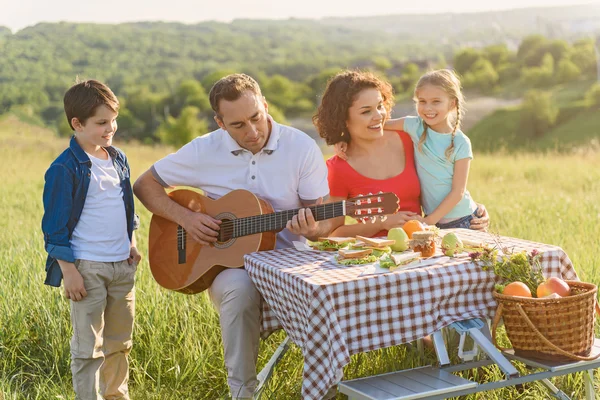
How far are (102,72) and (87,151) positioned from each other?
239ft

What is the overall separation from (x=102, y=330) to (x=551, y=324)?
6.83 feet

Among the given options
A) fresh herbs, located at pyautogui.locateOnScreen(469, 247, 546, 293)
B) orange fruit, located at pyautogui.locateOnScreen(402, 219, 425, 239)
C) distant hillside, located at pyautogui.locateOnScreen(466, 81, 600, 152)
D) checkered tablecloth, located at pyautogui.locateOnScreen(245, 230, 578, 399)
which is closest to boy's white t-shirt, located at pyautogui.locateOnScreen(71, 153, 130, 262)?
checkered tablecloth, located at pyautogui.locateOnScreen(245, 230, 578, 399)

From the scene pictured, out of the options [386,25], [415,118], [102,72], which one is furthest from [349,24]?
[415,118]

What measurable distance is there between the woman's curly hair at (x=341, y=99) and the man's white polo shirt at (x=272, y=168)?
281 mm

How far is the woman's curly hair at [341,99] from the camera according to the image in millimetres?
4336

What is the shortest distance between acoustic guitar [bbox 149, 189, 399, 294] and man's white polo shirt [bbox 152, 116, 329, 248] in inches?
5.7

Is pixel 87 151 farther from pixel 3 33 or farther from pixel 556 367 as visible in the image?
pixel 3 33

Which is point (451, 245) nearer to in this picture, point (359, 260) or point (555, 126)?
point (359, 260)

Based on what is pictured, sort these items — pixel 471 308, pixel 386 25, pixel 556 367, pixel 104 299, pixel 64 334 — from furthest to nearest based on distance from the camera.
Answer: pixel 386 25, pixel 64 334, pixel 104 299, pixel 471 308, pixel 556 367

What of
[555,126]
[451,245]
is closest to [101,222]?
[451,245]

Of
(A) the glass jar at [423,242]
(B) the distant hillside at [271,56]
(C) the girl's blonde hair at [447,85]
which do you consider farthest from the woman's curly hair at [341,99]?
(B) the distant hillside at [271,56]

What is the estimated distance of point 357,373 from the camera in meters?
4.10

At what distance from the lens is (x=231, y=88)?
386 cm

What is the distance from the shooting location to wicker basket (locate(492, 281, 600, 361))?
3008 mm
